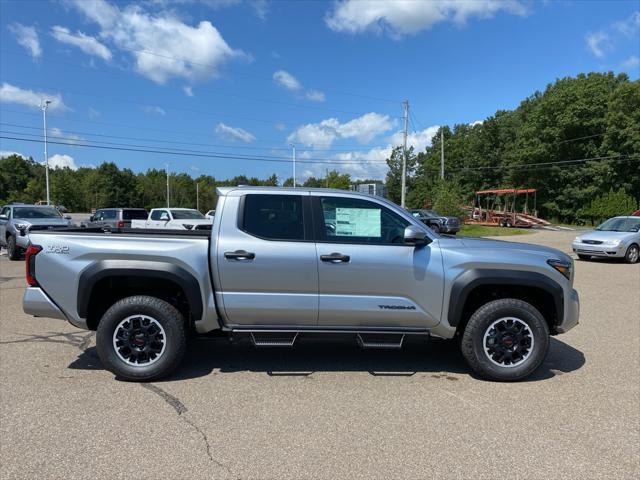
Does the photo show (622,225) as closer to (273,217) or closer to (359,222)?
(359,222)

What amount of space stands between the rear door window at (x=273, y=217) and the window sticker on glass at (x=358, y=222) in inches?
15.5

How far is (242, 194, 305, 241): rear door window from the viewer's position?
453 cm

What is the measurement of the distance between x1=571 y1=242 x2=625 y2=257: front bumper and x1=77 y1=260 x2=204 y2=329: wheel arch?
568 inches

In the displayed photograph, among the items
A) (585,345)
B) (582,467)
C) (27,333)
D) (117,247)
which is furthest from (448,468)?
(27,333)

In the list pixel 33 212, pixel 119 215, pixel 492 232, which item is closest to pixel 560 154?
pixel 492 232

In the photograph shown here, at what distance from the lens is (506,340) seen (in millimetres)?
4562

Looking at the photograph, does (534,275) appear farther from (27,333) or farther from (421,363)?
(27,333)

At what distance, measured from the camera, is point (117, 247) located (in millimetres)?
4398

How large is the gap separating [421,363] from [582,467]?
2.18 metres

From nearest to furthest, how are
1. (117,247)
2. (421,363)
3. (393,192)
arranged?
1. (117,247)
2. (421,363)
3. (393,192)

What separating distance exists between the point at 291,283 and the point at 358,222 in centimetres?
92

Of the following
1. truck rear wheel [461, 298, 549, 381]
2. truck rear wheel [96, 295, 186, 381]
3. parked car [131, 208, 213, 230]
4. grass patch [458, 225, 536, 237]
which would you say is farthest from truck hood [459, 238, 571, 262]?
grass patch [458, 225, 536, 237]

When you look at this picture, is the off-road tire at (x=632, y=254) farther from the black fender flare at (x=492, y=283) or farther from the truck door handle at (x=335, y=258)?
the truck door handle at (x=335, y=258)

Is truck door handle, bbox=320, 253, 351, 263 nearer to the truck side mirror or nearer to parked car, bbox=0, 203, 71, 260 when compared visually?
the truck side mirror
